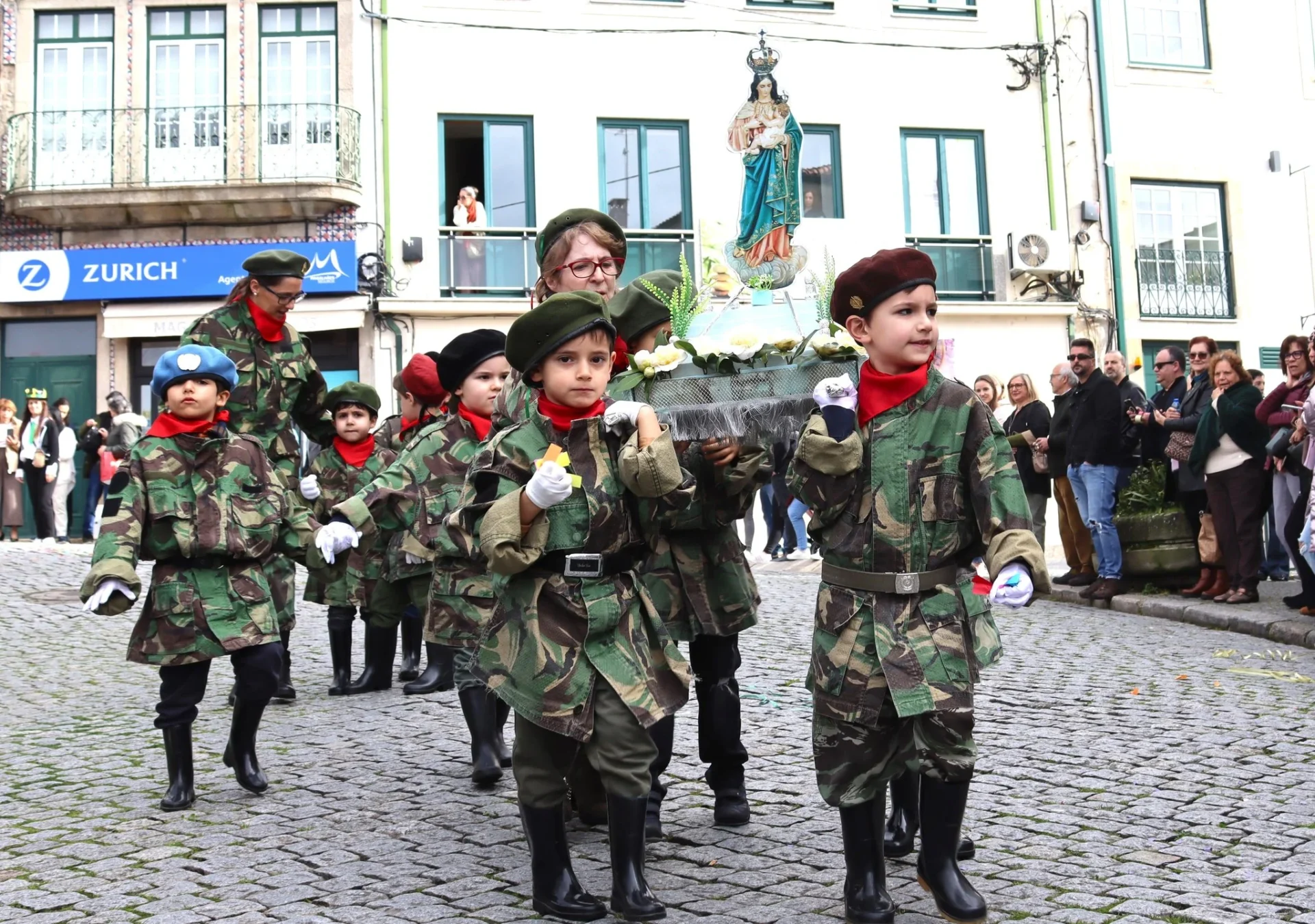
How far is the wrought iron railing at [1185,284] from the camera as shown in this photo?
2542cm

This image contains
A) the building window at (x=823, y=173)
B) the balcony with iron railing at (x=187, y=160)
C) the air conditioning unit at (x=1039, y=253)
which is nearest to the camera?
the balcony with iron railing at (x=187, y=160)

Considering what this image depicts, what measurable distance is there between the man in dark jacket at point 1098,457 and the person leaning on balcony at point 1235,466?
0.89m

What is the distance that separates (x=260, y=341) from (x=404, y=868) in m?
4.02

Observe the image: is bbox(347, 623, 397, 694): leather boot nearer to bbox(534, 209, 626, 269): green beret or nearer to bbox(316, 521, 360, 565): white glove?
bbox(316, 521, 360, 565): white glove

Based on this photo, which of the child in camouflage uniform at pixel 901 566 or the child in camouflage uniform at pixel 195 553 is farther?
the child in camouflage uniform at pixel 195 553

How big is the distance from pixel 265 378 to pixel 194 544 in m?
2.39

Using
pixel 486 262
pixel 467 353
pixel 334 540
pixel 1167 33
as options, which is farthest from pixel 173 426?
pixel 1167 33

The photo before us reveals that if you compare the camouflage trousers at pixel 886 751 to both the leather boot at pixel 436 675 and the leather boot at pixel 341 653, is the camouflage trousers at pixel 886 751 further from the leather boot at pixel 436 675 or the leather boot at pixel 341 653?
the leather boot at pixel 341 653

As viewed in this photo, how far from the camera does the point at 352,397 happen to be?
29.8ft

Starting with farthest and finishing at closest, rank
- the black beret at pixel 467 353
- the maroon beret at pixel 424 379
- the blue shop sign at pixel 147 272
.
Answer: the blue shop sign at pixel 147 272
the maroon beret at pixel 424 379
the black beret at pixel 467 353

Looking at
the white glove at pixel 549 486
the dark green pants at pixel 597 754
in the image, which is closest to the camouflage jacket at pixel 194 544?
the dark green pants at pixel 597 754

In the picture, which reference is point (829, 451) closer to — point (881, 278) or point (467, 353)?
point (881, 278)

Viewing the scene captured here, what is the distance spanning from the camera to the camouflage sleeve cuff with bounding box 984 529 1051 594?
3.94 metres

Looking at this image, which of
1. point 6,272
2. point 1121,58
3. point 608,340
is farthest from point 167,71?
point 608,340
